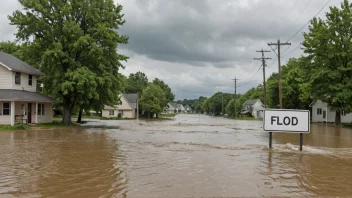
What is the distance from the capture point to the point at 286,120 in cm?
1349

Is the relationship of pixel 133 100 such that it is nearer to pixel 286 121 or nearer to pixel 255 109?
pixel 255 109

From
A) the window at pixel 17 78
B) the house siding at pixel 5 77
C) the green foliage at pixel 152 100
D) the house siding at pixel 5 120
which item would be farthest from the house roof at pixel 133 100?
the house siding at pixel 5 120

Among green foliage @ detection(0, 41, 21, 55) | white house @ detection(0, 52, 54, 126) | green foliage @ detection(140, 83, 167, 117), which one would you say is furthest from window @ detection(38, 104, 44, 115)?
green foliage @ detection(140, 83, 167, 117)

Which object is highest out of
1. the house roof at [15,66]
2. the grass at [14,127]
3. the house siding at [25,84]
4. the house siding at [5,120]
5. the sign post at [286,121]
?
the house roof at [15,66]

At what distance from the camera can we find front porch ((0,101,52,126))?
2873 centimetres

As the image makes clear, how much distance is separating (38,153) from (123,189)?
7090 millimetres

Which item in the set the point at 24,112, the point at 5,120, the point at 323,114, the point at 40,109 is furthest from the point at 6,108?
the point at 323,114

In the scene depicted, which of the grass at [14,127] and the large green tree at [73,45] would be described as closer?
the grass at [14,127]

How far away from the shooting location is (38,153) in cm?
1256

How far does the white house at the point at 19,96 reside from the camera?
Result: 28.7 m

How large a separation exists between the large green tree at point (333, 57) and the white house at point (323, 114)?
10.0 metres

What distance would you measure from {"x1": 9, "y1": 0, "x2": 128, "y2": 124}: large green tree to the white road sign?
20.4m

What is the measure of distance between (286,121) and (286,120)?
0.14ft

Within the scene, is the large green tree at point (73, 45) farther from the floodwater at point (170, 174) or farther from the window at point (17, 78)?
the floodwater at point (170, 174)
